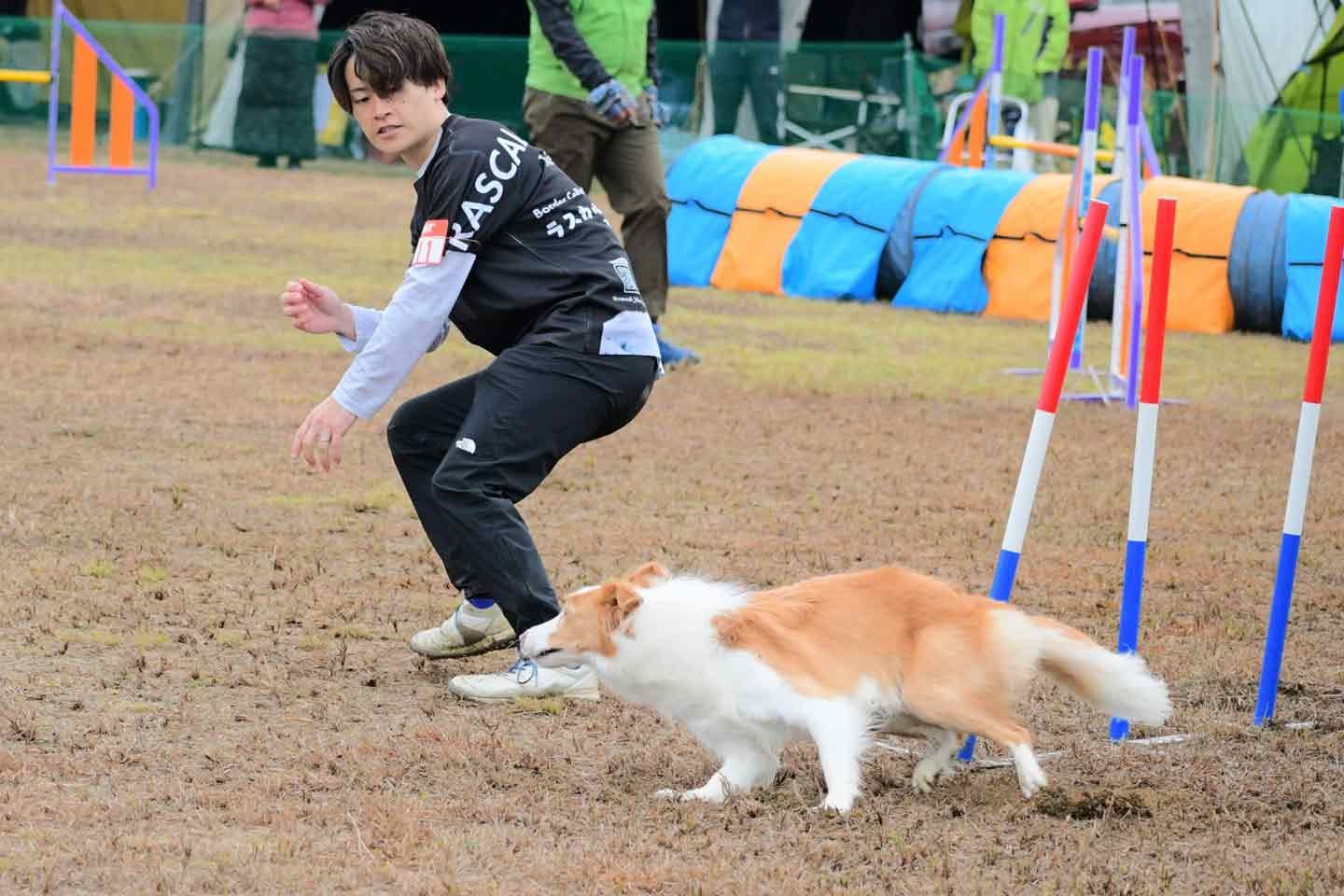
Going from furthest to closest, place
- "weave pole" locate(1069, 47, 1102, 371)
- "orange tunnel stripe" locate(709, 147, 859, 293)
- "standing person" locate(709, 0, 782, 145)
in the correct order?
"standing person" locate(709, 0, 782, 145) → "orange tunnel stripe" locate(709, 147, 859, 293) → "weave pole" locate(1069, 47, 1102, 371)

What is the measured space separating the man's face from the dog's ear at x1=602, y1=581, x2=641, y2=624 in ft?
3.59

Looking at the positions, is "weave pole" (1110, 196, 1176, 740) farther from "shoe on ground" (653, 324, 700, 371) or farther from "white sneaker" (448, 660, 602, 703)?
"shoe on ground" (653, 324, 700, 371)

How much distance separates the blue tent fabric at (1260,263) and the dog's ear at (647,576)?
8.13 meters

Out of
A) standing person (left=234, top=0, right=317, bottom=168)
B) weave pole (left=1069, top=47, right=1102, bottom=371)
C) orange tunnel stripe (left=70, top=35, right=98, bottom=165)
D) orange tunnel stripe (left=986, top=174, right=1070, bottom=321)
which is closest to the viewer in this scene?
weave pole (left=1069, top=47, right=1102, bottom=371)

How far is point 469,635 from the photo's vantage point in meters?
4.47

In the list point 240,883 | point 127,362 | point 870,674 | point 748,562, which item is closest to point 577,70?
point 127,362

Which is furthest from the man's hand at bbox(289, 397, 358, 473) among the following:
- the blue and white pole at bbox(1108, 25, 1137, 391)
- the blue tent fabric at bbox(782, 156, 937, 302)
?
the blue tent fabric at bbox(782, 156, 937, 302)

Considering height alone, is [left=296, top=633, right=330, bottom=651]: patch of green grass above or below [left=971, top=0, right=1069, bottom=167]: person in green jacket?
below

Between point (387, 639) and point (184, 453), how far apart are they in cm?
238

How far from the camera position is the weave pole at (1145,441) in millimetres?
3957

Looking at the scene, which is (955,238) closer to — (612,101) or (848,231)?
(848,231)

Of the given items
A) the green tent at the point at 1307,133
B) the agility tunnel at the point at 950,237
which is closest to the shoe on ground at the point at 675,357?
the agility tunnel at the point at 950,237

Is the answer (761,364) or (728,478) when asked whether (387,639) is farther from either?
(761,364)

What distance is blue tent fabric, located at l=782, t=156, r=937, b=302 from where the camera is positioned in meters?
12.4
